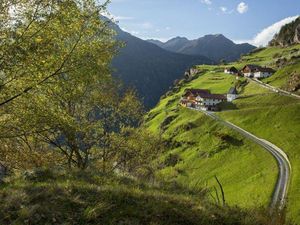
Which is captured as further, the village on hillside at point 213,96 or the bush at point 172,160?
the village on hillside at point 213,96

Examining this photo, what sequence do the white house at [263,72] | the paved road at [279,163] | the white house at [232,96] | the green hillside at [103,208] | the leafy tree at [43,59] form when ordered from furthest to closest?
the white house at [263,72] → the white house at [232,96] → the paved road at [279,163] → the leafy tree at [43,59] → the green hillside at [103,208]

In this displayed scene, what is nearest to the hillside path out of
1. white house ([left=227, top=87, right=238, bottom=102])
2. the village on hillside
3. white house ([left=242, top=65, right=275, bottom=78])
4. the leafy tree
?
white house ([left=242, top=65, right=275, bottom=78])

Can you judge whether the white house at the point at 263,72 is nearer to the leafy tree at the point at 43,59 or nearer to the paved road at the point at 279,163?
the paved road at the point at 279,163

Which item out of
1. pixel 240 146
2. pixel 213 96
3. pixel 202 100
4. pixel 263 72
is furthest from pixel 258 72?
pixel 240 146

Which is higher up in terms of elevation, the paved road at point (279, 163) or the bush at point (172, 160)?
the paved road at point (279, 163)

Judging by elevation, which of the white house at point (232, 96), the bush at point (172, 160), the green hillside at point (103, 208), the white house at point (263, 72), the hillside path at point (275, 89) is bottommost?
the bush at point (172, 160)

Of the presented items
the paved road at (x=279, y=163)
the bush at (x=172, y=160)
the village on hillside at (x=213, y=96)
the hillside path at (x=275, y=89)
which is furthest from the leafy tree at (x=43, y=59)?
the village on hillside at (x=213, y=96)

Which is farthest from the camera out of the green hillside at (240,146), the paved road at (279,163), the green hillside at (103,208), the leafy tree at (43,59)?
the green hillside at (240,146)

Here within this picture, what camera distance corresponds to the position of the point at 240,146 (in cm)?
9988

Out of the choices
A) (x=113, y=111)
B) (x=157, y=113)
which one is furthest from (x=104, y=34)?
(x=157, y=113)

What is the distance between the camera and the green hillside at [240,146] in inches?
2936

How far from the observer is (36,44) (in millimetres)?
17969

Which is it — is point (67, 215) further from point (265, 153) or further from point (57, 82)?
point (265, 153)

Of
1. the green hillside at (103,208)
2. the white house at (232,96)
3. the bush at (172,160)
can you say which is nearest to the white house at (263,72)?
the white house at (232,96)
